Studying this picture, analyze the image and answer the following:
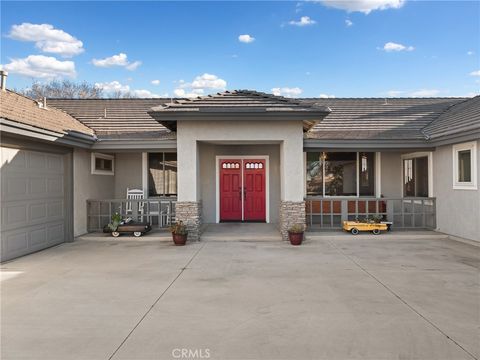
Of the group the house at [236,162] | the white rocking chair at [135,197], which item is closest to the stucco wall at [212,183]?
the house at [236,162]

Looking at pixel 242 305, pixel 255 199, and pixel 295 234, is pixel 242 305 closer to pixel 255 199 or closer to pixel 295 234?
pixel 295 234

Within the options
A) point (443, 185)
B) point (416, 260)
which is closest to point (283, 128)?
point (416, 260)

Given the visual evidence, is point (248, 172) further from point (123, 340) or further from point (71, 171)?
point (123, 340)

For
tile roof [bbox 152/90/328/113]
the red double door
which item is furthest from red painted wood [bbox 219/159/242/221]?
tile roof [bbox 152/90/328/113]

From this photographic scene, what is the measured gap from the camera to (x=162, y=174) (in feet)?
39.3

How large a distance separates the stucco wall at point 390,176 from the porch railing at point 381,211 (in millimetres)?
534

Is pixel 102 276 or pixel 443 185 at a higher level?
pixel 443 185

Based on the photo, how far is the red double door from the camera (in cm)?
1192

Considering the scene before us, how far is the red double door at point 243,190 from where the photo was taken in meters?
11.9

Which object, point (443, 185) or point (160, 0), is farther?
point (160, 0)

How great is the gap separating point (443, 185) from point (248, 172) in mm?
6289

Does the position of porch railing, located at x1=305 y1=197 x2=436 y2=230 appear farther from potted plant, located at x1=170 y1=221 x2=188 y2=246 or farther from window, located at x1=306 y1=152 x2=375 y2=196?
potted plant, located at x1=170 y1=221 x2=188 y2=246

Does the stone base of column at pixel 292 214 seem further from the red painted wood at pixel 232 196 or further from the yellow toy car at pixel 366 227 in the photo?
the red painted wood at pixel 232 196

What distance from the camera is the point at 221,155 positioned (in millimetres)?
11945
